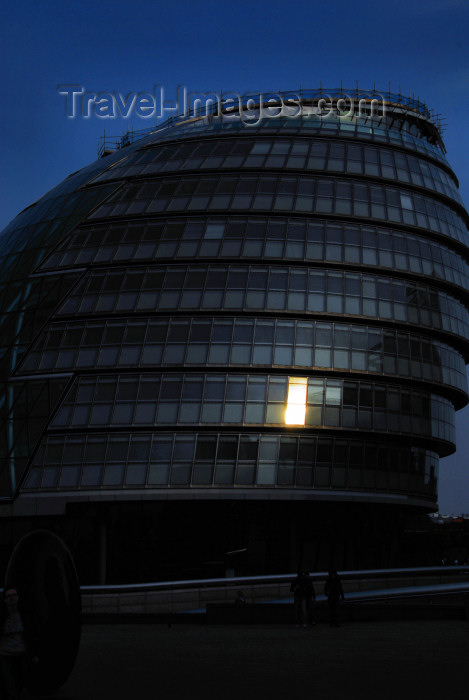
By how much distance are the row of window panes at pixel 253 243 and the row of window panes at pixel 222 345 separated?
454cm

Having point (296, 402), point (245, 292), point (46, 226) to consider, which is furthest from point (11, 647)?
point (46, 226)

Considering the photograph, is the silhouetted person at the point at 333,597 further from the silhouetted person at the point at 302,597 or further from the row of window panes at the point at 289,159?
the row of window panes at the point at 289,159

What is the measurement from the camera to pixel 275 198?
63719 millimetres

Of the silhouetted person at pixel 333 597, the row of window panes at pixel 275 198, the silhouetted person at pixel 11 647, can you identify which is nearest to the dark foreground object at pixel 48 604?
the silhouetted person at pixel 11 647

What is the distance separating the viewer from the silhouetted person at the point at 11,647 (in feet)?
48.3

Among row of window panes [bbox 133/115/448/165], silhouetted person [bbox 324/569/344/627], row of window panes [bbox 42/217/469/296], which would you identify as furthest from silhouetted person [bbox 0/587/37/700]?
row of window panes [bbox 133/115/448/165]

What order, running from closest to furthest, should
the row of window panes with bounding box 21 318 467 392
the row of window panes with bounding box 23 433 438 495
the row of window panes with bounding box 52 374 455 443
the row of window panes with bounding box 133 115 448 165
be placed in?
the row of window panes with bounding box 23 433 438 495 < the row of window panes with bounding box 52 374 455 443 < the row of window panes with bounding box 21 318 467 392 < the row of window panes with bounding box 133 115 448 165

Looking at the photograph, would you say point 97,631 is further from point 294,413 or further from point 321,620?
point 294,413

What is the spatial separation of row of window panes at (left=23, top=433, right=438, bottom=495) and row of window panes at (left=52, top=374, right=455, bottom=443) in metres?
1.04

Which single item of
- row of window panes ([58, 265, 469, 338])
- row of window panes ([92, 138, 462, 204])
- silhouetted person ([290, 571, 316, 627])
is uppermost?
row of window panes ([92, 138, 462, 204])

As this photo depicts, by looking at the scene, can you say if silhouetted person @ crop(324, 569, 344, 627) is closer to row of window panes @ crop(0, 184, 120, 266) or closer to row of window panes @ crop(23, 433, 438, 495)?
row of window panes @ crop(23, 433, 438, 495)

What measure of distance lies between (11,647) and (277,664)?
6.88 meters

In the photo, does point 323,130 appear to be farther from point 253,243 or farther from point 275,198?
point 253,243

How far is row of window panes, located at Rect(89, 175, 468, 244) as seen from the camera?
209ft
